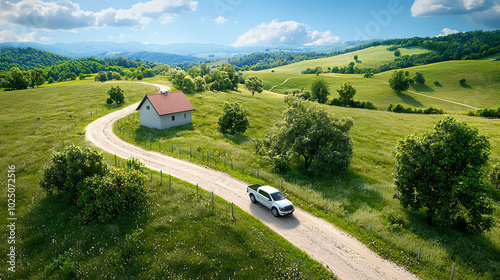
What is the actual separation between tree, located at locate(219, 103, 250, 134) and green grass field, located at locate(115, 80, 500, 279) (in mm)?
1969

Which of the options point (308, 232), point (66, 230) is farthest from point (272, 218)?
point (66, 230)

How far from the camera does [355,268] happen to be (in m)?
15.2

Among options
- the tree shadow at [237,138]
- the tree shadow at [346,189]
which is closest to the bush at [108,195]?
the tree shadow at [346,189]

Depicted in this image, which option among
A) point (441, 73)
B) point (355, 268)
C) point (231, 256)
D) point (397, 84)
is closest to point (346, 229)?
point (355, 268)

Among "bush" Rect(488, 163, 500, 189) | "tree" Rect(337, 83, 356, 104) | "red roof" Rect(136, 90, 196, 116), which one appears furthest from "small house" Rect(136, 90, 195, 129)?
"tree" Rect(337, 83, 356, 104)

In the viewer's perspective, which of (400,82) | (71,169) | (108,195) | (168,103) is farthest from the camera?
(400,82)

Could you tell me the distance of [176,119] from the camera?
49.3 meters

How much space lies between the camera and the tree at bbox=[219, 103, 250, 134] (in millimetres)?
46375

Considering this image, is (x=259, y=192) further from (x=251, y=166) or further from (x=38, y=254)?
(x=38, y=254)

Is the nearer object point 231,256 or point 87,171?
point 231,256

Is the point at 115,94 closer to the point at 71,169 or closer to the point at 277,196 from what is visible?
the point at 71,169

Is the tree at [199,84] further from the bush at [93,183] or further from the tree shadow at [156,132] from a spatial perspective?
the bush at [93,183]

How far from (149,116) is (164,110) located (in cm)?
395

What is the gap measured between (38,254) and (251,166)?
22013 mm
